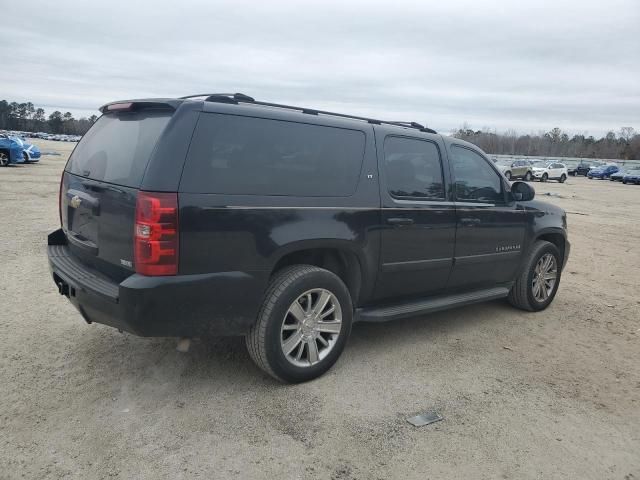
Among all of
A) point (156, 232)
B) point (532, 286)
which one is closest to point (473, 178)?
point (532, 286)

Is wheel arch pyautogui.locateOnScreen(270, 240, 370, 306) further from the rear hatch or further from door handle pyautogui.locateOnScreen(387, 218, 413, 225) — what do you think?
the rear hatch

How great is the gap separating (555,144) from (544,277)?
130 meters

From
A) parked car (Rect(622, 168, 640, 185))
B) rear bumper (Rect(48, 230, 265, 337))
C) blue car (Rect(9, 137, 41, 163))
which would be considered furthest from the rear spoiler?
parked car (Rect(622, 168, 640, 185))

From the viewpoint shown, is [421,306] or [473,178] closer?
[421,306]

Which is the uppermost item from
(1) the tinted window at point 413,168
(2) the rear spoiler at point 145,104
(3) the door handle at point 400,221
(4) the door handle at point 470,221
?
(2) the rear spoiler at point 145,104

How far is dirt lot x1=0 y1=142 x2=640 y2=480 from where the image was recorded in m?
2.86

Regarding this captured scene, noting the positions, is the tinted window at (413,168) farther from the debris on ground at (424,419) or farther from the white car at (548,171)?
the white car at (548,171)

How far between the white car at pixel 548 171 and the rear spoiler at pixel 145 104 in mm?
39781

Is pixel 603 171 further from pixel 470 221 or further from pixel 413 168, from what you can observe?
Answer: pixel 413 168

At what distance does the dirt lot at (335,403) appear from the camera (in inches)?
112

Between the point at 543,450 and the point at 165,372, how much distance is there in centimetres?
256

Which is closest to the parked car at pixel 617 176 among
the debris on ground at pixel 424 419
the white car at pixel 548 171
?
the white car at pixel 548 171

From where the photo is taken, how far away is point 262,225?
3361 mm

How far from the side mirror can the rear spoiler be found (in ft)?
11.6
